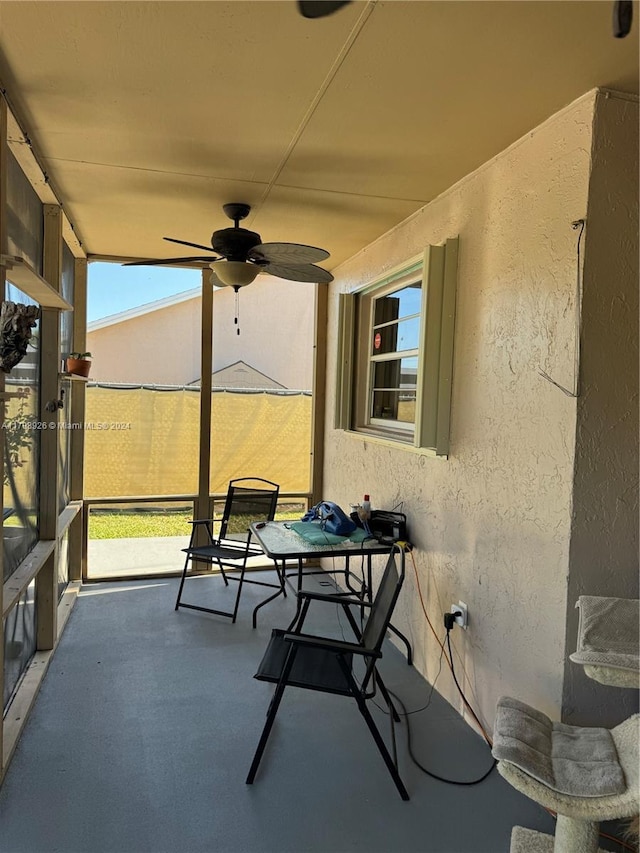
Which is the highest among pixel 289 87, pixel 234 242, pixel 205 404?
pixel 289 87

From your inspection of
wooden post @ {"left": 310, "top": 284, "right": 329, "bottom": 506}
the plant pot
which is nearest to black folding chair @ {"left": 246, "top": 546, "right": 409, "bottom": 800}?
the plant pot

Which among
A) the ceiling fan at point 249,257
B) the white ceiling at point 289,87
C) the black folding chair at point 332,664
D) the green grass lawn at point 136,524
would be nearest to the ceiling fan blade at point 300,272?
the ceiling fan at point 249,257

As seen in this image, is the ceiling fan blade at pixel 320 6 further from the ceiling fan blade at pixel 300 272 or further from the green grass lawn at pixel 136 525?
the green grass lawn at pixel 136 525

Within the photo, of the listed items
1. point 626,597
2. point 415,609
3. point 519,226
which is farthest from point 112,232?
point 626,597

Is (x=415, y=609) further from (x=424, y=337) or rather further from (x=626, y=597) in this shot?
(x=424, y=337)

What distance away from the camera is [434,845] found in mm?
1854

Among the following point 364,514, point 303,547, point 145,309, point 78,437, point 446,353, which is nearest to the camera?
point 446,353

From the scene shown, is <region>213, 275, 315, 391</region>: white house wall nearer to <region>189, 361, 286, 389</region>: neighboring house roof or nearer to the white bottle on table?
<region>189, 361, 286, 389</region>: neighboring house roof

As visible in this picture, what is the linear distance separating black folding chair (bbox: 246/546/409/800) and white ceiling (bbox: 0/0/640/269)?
182 centimetres

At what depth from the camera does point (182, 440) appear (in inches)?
182

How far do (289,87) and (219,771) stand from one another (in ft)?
8.48

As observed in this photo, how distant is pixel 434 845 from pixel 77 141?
3043 mm

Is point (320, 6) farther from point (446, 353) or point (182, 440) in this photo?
point (182, 440)

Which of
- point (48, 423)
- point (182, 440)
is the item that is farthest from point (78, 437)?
point (48, 423)
